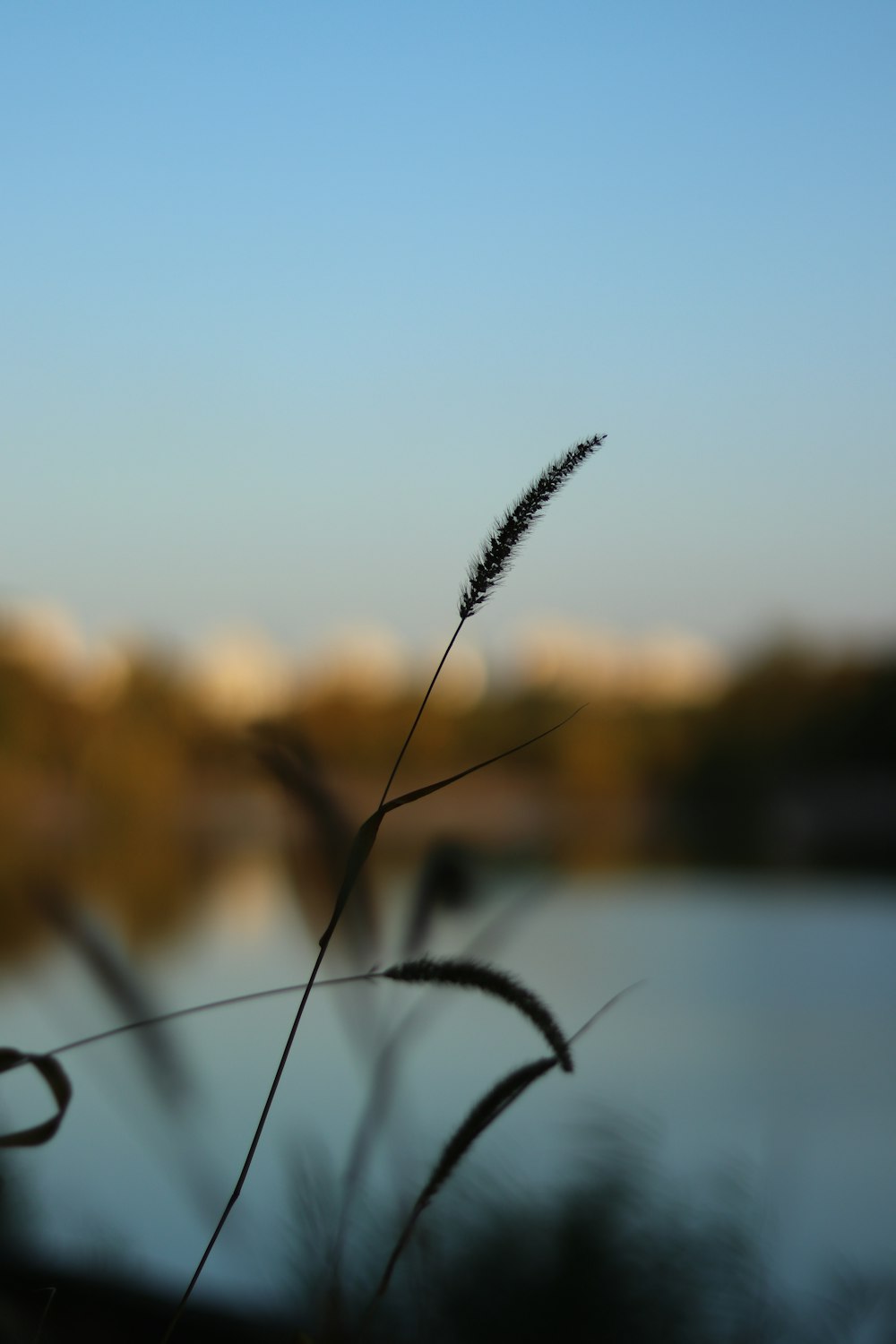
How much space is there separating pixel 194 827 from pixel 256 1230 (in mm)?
17060

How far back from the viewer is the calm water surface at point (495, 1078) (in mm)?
742

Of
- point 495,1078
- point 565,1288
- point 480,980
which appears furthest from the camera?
point 565,1288

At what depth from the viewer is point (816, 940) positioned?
7480 mm

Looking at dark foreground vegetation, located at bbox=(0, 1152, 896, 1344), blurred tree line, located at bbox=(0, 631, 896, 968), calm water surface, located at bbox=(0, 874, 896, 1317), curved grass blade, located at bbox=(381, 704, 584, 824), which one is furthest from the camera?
blurred tree line, located at bbox=(0, 631, 896, 968)

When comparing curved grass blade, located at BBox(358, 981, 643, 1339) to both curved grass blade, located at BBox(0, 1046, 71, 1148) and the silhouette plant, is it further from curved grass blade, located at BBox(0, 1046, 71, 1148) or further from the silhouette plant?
curved grass blade, located at BBox(0, 1046, 71, 1148)

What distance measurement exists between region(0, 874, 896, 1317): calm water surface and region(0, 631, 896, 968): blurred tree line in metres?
1.25

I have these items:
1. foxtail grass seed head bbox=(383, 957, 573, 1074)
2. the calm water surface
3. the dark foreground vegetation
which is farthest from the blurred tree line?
foxtail grass seed head bbox=(383, 957, 573, 1074)

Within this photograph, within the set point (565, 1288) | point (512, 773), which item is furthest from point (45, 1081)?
point (512, 773)

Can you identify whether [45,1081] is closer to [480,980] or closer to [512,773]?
[480,980]

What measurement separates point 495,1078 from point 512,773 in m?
11.3

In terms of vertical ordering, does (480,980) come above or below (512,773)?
below

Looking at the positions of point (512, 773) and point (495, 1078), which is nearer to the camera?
point (495, 1078)

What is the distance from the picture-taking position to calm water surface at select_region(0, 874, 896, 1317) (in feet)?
2.43

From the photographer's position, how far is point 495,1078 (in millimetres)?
560
